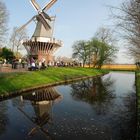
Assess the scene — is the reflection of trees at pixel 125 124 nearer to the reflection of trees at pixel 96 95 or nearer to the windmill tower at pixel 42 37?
the reflection of trees at pixel 96 95

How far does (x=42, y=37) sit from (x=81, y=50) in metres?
32.7

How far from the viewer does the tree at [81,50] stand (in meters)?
91.1

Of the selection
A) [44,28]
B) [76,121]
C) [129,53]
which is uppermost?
[44,28]

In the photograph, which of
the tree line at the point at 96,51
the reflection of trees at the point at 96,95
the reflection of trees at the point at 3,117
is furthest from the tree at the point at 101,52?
the reflection of trees at the point at 3,117

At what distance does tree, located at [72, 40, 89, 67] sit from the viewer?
91.1m

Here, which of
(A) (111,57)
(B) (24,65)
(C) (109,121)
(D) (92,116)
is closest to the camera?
(C) (109,121)

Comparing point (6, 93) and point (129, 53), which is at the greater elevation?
point (129, 53)

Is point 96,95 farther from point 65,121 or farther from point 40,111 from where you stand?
point 65,121

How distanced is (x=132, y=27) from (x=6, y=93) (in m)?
12.2

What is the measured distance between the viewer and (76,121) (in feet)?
51.2

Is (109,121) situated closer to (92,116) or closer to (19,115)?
(92,116)

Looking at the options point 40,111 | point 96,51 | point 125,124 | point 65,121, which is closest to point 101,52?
point 96,51

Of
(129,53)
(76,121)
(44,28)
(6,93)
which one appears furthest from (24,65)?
(76,121)

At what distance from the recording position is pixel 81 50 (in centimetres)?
9400
